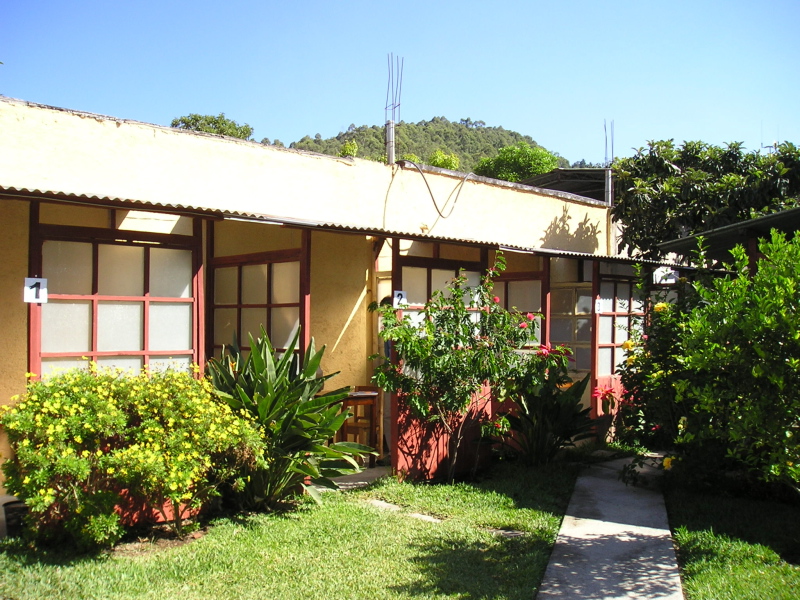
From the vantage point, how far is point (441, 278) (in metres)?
8.70

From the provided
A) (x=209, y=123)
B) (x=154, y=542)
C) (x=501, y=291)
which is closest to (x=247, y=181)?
(x=501, y=291)

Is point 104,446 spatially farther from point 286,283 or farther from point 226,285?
point 226,285

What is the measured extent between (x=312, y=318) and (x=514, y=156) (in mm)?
28080

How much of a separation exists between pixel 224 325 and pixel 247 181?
1.76 metres

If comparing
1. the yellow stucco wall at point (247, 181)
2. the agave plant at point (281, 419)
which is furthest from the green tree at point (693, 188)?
the agave plant at point (281, 419)

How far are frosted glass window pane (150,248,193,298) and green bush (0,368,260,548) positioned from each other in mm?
1196

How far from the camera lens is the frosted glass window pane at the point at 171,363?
645 cm

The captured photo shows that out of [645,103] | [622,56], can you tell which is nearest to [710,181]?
[645,103]

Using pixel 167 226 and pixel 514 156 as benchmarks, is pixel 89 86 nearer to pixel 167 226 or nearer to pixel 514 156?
pixel 167 226

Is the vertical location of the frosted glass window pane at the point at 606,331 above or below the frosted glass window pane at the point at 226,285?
below

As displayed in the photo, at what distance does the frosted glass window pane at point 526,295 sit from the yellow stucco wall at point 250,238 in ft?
12.3

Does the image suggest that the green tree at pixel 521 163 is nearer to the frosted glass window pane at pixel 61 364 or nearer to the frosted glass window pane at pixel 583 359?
the frosted glass window pane at pixel 583 359

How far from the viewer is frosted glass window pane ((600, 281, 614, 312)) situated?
10.9 metres

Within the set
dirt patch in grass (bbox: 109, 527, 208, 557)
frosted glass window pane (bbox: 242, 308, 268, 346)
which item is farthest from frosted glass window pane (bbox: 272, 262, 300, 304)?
dirt patch in grass (bbox: 109, 527, 208, 557)
